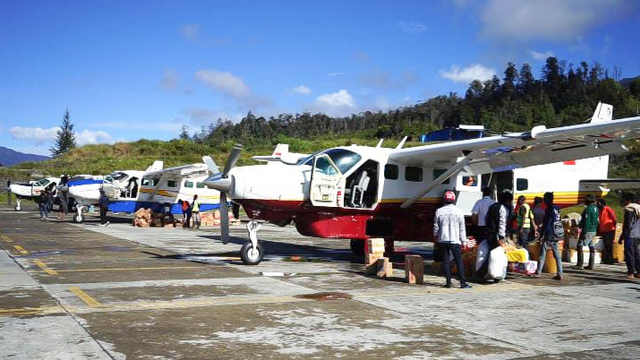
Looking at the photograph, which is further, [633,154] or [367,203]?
[633,154]

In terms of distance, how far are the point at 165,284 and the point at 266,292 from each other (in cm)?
187

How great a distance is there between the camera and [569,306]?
8.51 metres

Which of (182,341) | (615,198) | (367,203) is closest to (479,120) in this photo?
(615,198)

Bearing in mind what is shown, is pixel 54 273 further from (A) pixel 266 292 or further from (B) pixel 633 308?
(B) pixel 633 308

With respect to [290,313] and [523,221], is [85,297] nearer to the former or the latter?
[290,313]

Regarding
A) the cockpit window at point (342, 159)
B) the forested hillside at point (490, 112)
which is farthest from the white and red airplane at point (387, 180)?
the forested hillside at point (490, 112)

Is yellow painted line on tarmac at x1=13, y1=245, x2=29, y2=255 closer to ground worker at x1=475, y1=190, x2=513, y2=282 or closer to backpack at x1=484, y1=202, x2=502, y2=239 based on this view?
ground worker at x1=475, y1=190, x2=513, y2=282

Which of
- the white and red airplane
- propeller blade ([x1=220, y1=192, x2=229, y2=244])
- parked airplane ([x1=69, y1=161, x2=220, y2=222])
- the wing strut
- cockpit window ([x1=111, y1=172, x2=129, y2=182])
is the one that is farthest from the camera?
cockpit window ([x1=111, y1=172, x2=129, y2=182])

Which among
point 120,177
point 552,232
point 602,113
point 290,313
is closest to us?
point 290,313

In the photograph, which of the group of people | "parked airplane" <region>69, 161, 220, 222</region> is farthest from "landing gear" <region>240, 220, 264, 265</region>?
"parked airplane" <region>69, 161, 220, 222</region>

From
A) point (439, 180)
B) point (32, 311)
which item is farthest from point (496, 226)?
point (32, 311)

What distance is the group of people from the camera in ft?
33.3

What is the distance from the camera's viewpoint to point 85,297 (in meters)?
8.27

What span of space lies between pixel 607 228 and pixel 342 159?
670 cm
